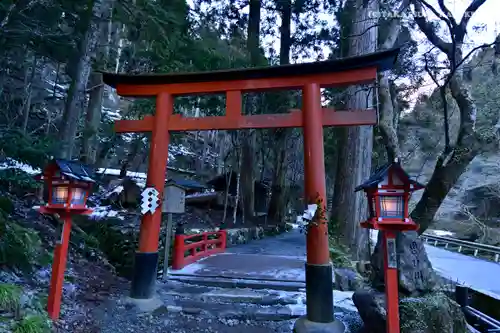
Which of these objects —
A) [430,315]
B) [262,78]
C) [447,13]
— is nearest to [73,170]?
[262,78]

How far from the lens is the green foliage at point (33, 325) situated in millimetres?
3705

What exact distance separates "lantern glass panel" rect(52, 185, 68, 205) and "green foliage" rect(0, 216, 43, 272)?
4.95 ft

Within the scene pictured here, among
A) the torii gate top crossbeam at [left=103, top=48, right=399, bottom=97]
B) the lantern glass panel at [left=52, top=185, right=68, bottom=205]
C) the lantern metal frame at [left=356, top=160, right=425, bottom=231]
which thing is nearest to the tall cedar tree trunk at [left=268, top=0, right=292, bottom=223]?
the torii gate top crossbeam at [left=103, top=48, right=399, bottom=97]

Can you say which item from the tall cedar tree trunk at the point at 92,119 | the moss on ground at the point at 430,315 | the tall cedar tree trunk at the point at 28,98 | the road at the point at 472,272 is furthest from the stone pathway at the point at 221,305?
the tall cedar tree trunk at the point at 28,98

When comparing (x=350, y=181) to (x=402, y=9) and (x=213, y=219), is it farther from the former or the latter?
(x=213, y=219)

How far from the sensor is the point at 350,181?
9906mm

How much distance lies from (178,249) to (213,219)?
8.30 meters

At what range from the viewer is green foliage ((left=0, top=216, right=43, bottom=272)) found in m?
5.38

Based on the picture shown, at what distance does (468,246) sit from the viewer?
1762 centimetres

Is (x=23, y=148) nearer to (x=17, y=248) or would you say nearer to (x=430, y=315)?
(x=17, y=248)

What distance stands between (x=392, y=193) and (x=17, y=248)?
221 inches

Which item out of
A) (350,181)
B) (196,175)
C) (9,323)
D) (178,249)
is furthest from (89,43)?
(196,175)

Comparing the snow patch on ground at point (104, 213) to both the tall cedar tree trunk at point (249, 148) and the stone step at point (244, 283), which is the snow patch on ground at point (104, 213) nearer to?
the stone step at point (244, 283)

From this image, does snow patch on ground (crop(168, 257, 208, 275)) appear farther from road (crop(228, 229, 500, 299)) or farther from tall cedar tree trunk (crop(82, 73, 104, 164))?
tall cedar tree trunk (crop(82, 73, 104, 164))
